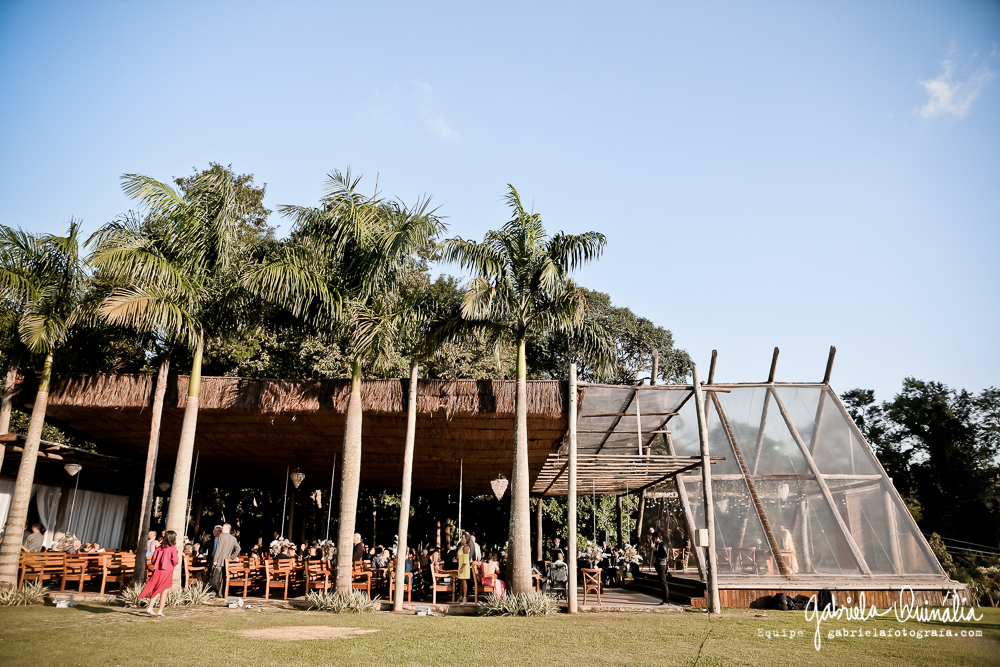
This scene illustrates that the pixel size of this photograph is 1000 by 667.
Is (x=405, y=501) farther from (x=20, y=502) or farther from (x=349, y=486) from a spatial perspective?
(x=20, y=502)

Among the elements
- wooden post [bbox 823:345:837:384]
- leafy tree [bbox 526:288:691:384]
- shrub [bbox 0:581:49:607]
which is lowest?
shrub [bbox 0:581:49:607]

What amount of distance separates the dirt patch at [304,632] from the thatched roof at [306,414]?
432 cm

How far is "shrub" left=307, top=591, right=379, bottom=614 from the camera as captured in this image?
34.2 feet

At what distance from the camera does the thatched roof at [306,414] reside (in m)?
12.1

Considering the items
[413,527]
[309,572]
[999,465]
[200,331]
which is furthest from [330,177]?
[999,465]

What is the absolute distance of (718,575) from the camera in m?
12.6

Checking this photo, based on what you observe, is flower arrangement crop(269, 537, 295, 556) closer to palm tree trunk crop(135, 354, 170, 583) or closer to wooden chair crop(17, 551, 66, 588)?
palm tree trunk crop(135, 354, 170, 583)

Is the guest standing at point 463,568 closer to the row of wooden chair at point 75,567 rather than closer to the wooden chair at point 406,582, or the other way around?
the wooden chair at point 406,582

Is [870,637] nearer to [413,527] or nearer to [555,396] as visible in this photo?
[555,396]

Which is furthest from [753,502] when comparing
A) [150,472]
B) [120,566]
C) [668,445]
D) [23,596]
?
[23,596]

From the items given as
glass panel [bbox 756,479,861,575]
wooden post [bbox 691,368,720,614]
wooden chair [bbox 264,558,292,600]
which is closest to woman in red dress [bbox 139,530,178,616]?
wooden chair [bbox 264,558,292,600]

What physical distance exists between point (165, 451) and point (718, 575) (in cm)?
1383

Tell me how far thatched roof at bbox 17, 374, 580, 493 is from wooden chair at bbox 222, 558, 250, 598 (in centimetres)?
273
